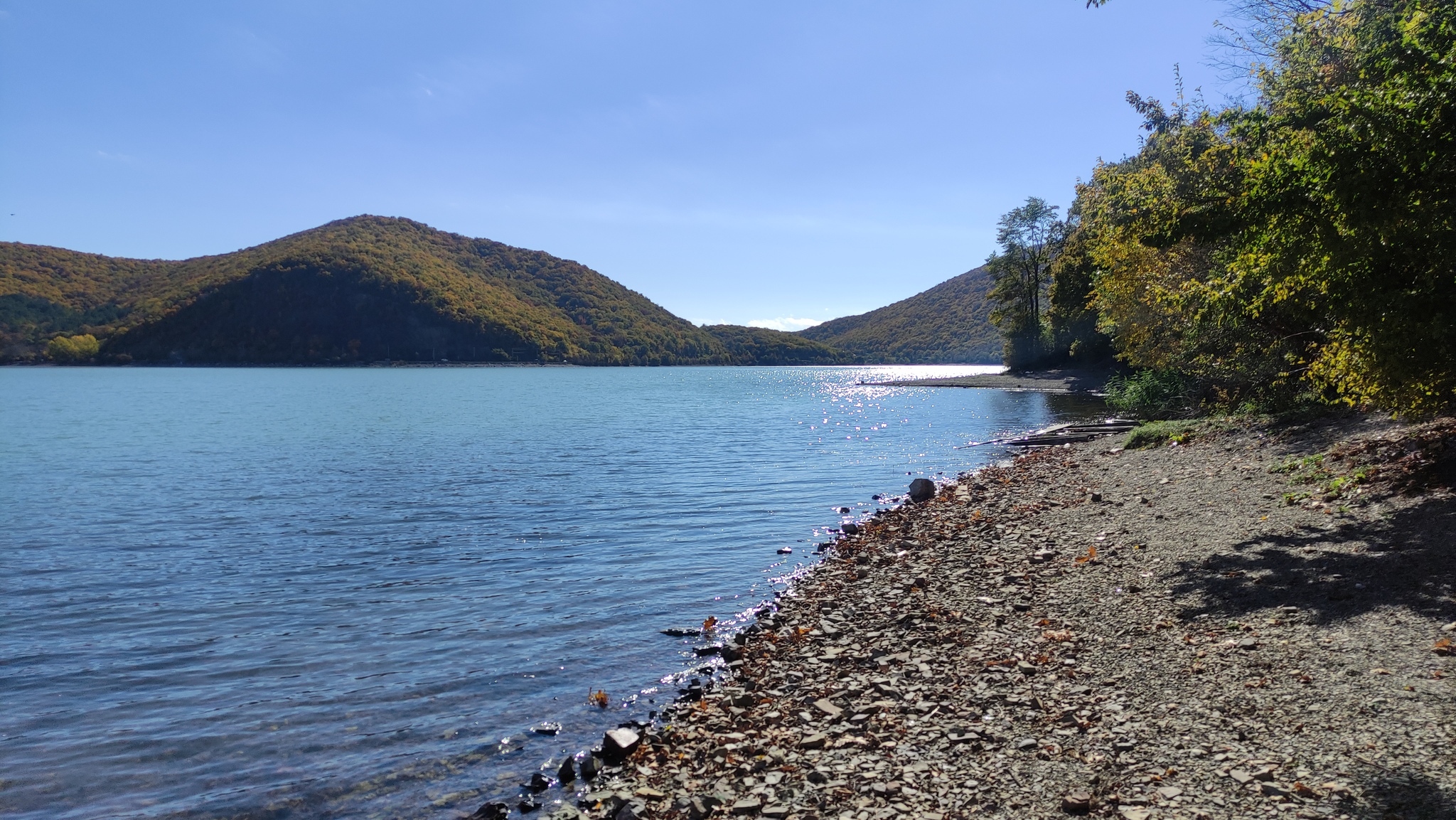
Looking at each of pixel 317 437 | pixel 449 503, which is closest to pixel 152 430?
pixel 317 437

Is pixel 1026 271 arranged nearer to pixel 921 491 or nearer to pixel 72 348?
pixel 921 491

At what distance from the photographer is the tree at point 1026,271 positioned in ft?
317

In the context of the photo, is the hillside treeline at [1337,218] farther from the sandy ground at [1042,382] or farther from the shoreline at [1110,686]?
the sandy ground at [1042,382]

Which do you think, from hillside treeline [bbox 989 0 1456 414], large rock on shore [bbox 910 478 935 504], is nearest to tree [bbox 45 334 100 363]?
large rock on shore [bbox 910 478 935 504]

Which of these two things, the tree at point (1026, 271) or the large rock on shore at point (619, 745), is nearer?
the large rock on shore at point (619, 745)

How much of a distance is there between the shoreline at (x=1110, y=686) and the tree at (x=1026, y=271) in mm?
88169

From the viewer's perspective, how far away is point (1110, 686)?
792 cm

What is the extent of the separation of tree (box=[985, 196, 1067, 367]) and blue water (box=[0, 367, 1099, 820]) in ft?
213

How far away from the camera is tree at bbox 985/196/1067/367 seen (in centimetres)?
9650

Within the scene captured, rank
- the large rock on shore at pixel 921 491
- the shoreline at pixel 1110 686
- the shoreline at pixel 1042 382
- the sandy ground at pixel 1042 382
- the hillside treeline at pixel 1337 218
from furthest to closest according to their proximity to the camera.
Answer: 1. the sandy ground at pixel 1042 382
2. the shoreline at pixel 1042 382
3. the large rock on shore at pixel 921 491
4. the hillside treeline at pixel 1337 218
5. the shoreline at pixel 1110 686

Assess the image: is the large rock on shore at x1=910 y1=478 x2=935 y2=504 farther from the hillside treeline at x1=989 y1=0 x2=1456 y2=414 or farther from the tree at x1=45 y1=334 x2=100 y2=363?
the tree at x1=45 y1=334 x2=100 y2=363

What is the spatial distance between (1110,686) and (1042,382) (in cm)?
8321

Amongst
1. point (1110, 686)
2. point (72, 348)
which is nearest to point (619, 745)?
point (1110, 686)

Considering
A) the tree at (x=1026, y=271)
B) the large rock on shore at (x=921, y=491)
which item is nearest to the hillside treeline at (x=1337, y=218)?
the large rock on shore at (x=921, y=491)
